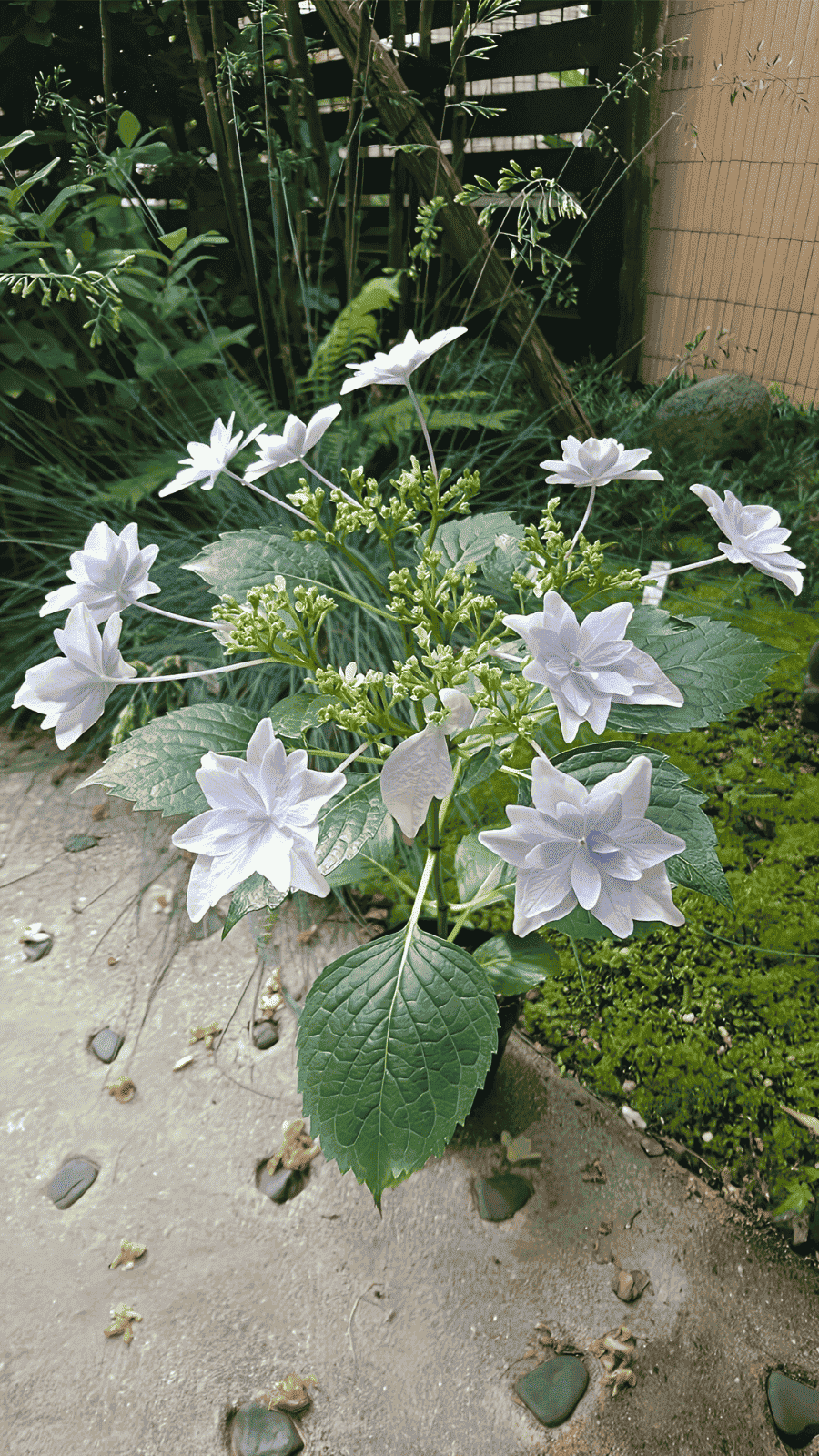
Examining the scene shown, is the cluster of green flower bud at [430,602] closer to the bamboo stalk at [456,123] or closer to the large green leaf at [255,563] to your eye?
the large green leaf at [255,563]

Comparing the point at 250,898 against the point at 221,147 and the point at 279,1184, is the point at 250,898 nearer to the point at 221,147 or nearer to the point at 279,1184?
the point at 279,1184

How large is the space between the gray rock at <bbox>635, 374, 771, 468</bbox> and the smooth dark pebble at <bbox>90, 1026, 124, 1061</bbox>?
2404 millimetres

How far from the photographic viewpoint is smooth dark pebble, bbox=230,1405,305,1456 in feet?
3.00

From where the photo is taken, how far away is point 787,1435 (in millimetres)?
893

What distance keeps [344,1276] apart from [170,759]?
0.76m

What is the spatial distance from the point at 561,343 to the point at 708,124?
841mm

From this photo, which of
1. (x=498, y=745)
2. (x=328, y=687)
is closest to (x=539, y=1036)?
(x=498, y=745)

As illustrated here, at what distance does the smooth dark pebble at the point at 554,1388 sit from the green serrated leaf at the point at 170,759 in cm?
79

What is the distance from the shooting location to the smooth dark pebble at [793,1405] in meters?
0.90

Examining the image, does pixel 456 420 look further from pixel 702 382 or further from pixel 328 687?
pixel 328 687

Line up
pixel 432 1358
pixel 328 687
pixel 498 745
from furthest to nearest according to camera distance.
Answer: pixel 432 1358, pixel 498 745, pixel 328 687

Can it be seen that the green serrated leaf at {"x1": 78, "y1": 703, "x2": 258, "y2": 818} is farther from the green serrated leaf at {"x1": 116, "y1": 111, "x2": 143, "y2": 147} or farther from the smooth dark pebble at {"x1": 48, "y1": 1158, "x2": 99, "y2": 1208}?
the green serrated leaf at {"x1": 116, "y1": 111, "x2": 143, "y2": 147}

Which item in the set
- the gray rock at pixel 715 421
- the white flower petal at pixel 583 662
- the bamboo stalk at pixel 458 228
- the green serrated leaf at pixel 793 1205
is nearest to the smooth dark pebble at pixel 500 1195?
the green serrated leaf at pixel 793 1205

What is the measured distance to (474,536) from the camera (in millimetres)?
989
